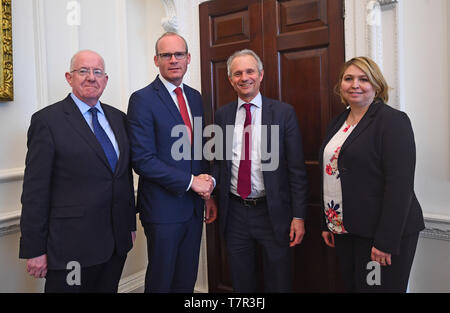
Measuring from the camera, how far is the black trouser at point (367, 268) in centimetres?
145

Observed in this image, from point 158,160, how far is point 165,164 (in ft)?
0.13

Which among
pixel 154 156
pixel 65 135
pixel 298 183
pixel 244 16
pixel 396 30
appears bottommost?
pixel 298 183

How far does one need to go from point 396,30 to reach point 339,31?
1.02 feet

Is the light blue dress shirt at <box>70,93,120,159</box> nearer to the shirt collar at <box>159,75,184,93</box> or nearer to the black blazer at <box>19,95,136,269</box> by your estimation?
the black blazer at <box>19,95,136,269</box>

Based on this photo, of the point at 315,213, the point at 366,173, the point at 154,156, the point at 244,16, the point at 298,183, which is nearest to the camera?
the point at 366,173

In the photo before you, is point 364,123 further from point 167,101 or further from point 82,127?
point 82,127

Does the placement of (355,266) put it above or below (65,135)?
below

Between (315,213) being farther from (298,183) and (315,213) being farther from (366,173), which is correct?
(366,173)

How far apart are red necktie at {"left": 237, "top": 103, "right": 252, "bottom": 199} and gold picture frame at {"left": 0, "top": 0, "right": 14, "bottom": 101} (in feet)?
3.98

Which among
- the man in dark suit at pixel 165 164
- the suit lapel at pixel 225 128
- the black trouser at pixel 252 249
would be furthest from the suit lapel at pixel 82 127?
the black trouser at pixel 252 249

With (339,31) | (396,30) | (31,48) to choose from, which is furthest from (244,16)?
(31,48)

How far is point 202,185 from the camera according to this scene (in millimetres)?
1729

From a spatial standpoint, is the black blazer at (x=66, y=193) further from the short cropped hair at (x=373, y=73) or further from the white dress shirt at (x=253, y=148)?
the short cropped hair at (x=373, y=73)

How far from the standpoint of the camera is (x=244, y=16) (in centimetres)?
231
